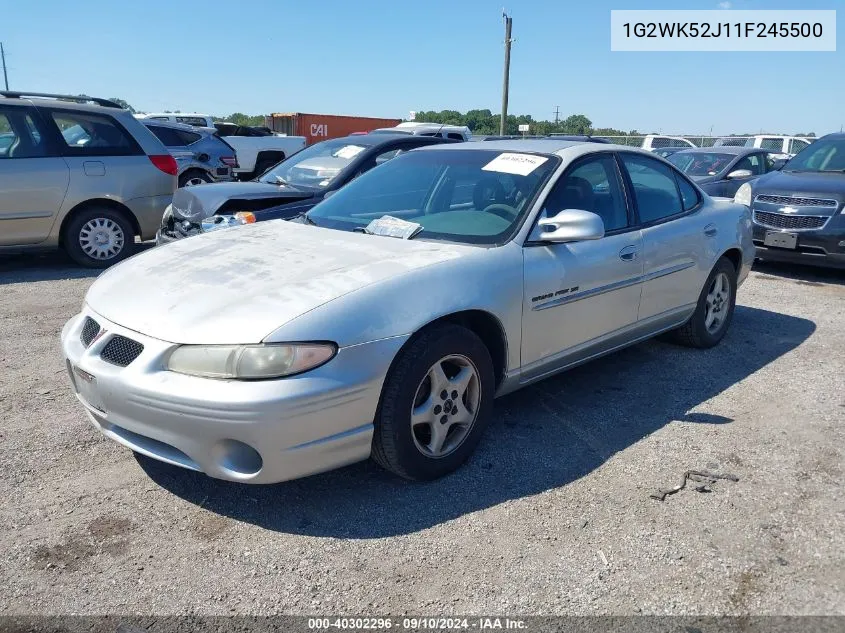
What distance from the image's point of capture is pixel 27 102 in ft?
23.9

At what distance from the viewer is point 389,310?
2885 mm

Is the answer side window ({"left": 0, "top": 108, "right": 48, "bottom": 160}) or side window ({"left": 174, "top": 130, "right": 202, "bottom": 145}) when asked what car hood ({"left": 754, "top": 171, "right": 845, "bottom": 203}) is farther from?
side window ({"left": 174, "top": 130, "right": 202, "bottom": 145})

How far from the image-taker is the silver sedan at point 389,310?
8.75 ft

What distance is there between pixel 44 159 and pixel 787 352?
281 inches

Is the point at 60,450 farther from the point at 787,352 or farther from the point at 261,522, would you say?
the point at 787,352

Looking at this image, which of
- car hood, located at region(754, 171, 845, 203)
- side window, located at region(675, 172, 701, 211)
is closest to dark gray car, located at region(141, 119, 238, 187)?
car hood, located at region(754, 171, 845, 203)

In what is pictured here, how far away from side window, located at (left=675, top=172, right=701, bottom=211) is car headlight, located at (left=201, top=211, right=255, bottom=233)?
3.28m

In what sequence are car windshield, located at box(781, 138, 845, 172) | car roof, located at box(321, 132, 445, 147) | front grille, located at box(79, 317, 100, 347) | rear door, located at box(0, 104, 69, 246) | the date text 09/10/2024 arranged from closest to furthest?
1. the date text 09/10/2024
2. front grille, located at box(79, 317, 100, 347)
3. car roof, located at box(321, 132, 445, 147)
4. rear door, located at box(0, 104, 69, 246)
5. car windshield, located at box(781, 138, 845, 172)

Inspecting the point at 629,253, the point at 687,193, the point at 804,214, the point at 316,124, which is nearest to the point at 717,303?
the point at 687,193

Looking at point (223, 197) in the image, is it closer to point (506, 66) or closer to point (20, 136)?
point (20, 136)

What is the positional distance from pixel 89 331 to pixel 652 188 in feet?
11.2

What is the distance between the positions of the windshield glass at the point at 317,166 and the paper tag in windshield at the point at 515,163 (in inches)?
111

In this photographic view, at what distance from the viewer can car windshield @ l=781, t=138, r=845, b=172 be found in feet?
28.5

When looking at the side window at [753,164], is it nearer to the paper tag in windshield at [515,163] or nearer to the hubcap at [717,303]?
the hubcap at [717,303]
